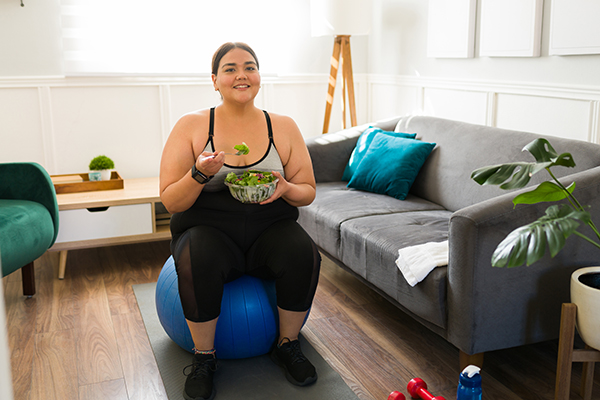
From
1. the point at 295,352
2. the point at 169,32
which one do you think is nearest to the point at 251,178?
the point at 295,352

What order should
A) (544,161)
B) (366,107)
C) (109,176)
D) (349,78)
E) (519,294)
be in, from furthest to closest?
(366,107)
(349,78)
(109,176)
(519,294)
(544,161)

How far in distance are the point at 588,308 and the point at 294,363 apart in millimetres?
951

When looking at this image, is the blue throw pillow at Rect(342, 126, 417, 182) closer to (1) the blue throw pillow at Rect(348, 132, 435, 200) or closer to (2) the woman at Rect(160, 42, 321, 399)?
(1) the blue throw pillow at Rect(348, 132, 435, 200)

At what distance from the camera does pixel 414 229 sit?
230 centimetres

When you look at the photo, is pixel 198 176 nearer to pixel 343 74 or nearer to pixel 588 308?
pixel 588 308

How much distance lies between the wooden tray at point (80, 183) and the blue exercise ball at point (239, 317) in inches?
56.8

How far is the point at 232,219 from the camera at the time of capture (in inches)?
78.7

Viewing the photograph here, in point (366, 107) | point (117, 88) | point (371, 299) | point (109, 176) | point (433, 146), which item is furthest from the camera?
point (366, 107)

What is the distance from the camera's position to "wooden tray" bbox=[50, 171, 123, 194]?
3225mm

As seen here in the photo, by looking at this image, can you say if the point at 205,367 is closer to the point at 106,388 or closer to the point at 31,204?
the point at 106,388

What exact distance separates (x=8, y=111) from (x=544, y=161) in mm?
3185

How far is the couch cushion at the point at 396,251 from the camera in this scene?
1.90m

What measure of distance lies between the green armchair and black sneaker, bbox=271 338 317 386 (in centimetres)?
121

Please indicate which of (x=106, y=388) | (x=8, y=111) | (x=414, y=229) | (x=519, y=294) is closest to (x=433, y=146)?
(x=414, y=229)
